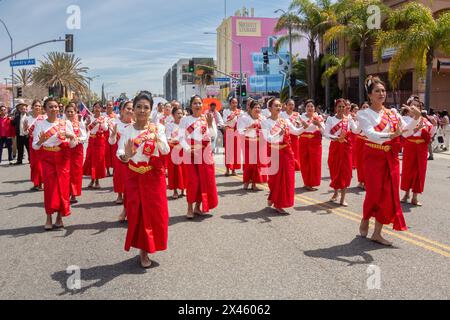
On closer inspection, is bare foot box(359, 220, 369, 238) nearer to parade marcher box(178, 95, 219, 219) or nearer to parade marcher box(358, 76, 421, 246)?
parade marcher box(358, 76, 421, 246)

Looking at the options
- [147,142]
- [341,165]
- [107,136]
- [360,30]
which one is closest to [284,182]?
[341,165]

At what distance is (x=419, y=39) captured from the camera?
22938 mm

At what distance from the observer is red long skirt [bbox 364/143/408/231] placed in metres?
6.28

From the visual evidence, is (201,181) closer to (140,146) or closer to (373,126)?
(140,146)

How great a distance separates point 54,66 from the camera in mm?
59219

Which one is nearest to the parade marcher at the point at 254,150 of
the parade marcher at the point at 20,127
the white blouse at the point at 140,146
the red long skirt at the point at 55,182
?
the red long skirt at the point at 55,182

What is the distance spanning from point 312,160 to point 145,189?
5892 millimetres

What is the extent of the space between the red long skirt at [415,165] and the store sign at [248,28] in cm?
9413

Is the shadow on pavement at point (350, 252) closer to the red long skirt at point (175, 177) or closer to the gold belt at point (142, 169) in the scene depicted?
the gold belt at point (142, 169)

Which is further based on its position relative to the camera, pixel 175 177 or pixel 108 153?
pixel 108 153
